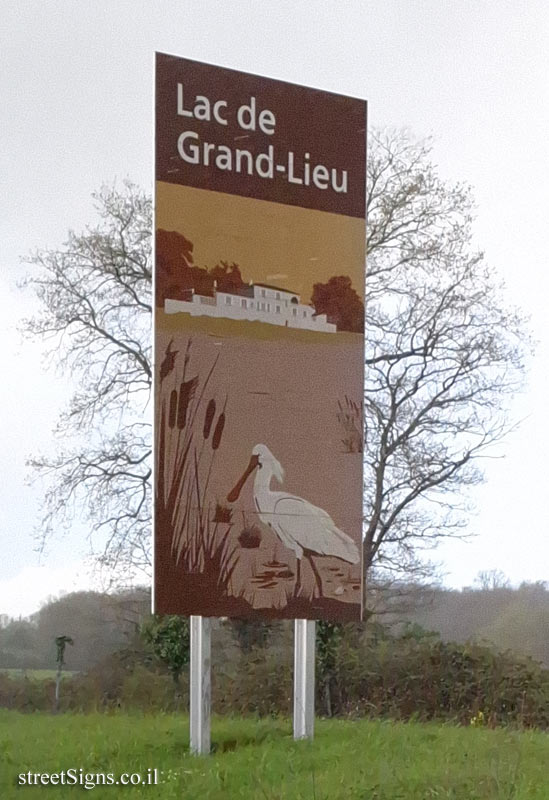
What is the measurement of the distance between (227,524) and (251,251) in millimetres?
1007

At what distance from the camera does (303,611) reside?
430 cm

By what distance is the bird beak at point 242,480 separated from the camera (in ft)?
13.6

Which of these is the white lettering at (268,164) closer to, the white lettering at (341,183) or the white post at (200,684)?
the white lettering at (341,183)

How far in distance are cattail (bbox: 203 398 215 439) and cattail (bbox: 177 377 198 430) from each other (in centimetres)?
8

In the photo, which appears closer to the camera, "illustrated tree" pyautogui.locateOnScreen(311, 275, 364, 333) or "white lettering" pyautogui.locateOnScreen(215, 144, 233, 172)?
"white lettering" pyautogui.locateOnScreen(215, 144, 233, 172)

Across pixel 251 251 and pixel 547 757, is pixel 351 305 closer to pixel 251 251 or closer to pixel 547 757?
pixel 251 251

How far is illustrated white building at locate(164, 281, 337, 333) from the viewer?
414 centimetres

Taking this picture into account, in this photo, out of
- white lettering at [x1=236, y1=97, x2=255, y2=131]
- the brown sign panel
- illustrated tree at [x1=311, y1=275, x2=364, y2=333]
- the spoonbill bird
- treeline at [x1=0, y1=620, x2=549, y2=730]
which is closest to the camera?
the brown sign panel

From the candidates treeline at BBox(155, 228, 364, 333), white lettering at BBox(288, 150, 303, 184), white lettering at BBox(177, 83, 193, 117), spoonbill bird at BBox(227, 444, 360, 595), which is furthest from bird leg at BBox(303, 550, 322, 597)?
white lettering at BBox(177, 83, 193, 117)

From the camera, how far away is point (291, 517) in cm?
428

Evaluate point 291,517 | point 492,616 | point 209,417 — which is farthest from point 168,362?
point 492,616

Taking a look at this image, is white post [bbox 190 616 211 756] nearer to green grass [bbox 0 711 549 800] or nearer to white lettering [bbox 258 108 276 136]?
green grass [bbox 0 711 549 800]

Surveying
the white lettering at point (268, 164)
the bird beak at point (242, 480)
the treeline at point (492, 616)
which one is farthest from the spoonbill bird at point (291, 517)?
the treeline at point (492, 616)

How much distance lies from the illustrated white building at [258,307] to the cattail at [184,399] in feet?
0.83
